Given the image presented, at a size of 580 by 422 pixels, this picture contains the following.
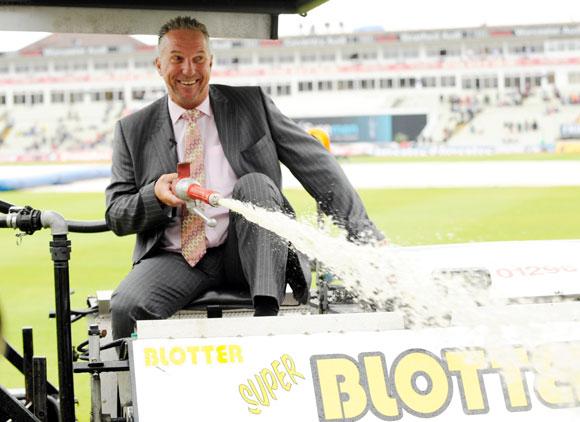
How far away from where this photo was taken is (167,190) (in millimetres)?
2717

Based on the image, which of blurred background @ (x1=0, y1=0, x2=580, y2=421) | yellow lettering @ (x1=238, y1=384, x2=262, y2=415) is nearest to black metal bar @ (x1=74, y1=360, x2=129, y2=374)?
yellow lettering @ (x1=238, y1=384, x2=262, y2=415)

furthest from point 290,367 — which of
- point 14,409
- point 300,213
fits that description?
point 300,213

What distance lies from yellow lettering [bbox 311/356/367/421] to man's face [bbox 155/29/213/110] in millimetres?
1413

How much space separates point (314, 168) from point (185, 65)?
0.52 m

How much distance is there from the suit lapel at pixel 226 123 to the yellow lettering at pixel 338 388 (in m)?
1.20

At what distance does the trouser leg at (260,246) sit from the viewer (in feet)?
8.77

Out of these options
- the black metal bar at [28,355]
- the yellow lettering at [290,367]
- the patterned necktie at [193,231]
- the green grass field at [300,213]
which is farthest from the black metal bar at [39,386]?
the green grass field at [300,213]

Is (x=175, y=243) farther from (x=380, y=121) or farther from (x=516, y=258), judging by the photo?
(x=380, y=121)

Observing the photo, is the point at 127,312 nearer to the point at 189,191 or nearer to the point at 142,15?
the point at 189,191

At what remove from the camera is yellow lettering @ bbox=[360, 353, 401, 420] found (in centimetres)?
192

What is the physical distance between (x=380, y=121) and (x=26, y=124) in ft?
73.3

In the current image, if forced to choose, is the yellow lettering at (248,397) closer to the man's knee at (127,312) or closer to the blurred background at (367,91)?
the man's knee at (127,312)

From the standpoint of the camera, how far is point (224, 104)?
10.5 ft

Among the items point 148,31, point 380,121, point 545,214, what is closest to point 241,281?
point 148,31
